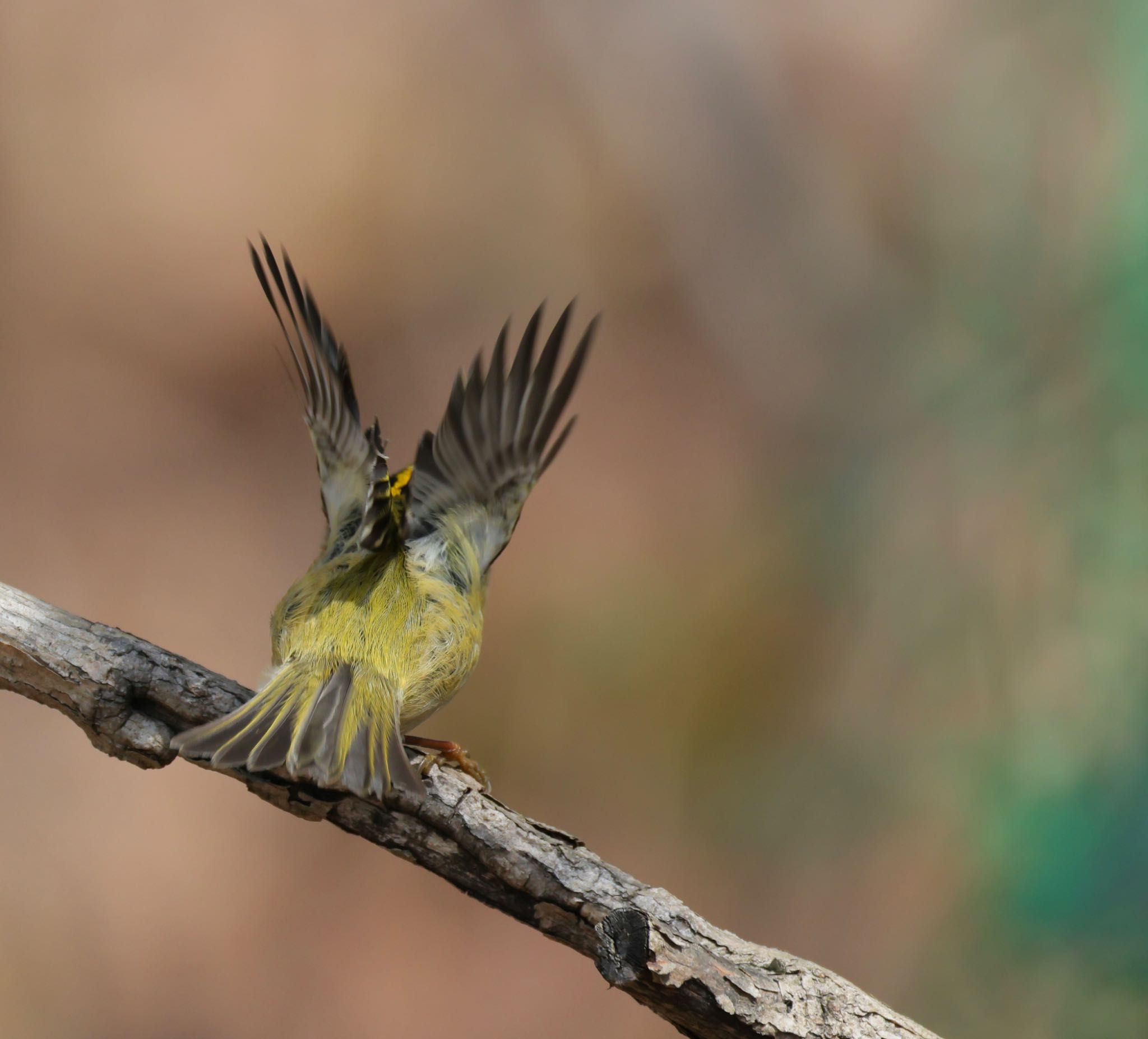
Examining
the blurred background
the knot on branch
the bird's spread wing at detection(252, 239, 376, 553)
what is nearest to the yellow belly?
the bird's spread wing at detection(252, 239, 376, 553)

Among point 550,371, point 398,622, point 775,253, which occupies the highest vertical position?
point 775,253

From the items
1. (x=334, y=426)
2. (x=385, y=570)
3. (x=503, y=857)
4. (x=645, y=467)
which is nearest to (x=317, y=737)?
(x=503, y=857)

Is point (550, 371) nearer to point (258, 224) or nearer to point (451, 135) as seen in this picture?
point (258, 224)

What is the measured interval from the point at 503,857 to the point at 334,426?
0.94 metres

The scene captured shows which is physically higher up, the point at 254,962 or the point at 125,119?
the point at 125,119

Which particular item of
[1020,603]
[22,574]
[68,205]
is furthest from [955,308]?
[22,574]

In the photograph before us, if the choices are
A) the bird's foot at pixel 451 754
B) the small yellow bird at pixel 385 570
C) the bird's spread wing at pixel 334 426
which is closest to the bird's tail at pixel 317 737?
the small yellow bird at pixel 385 570

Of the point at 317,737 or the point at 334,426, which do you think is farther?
the point at 334,426

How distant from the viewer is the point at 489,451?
2041 mm

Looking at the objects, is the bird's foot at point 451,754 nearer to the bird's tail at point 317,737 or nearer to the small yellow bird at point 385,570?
the small yellow bird at point 385,570

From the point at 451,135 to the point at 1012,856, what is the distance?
3.71m

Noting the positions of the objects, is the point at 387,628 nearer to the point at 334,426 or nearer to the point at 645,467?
the point at 334,426

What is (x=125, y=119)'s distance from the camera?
3.78 m

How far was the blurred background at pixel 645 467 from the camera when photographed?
3770mm
